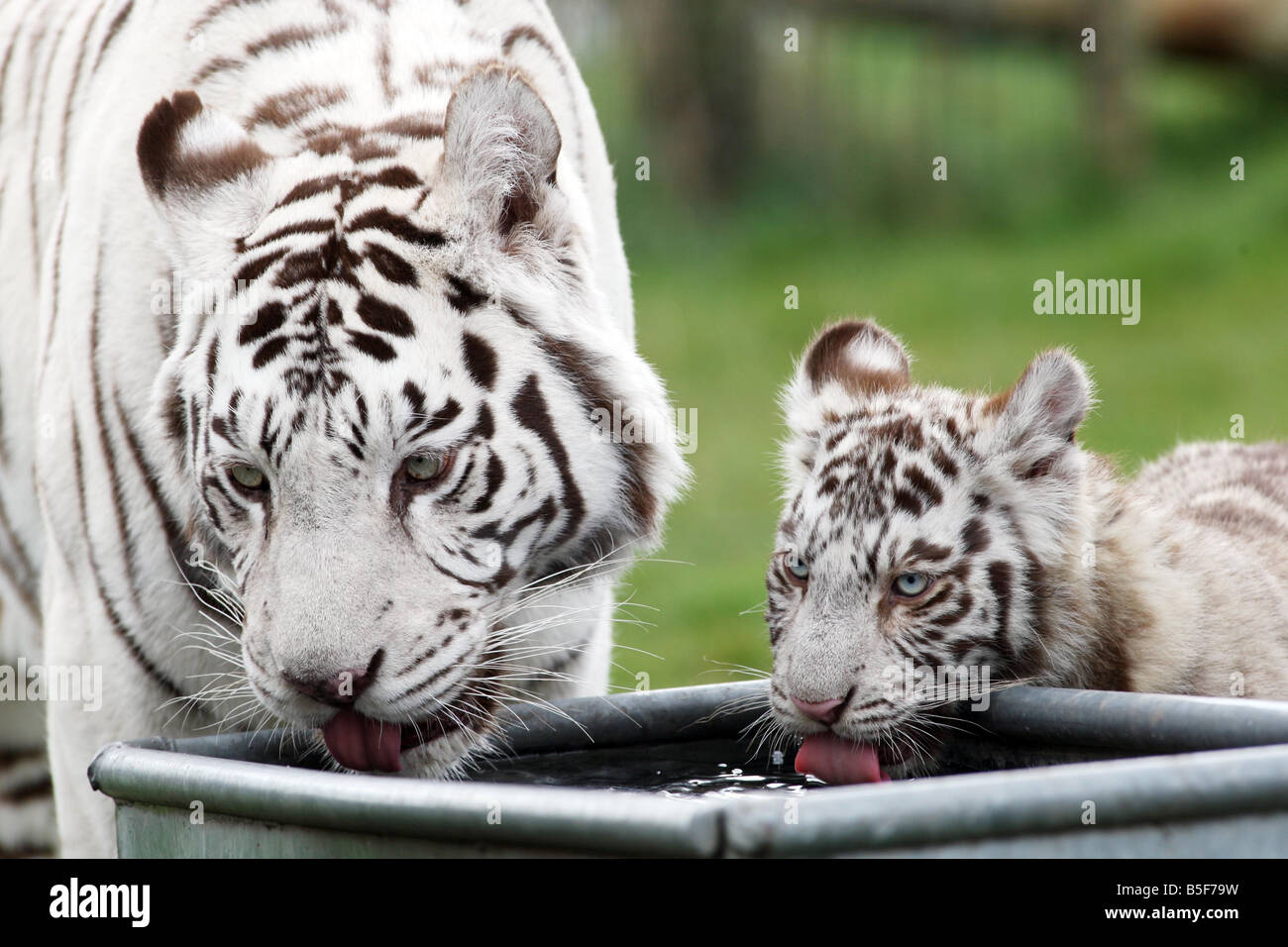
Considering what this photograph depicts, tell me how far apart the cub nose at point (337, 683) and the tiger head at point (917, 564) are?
0.72 m

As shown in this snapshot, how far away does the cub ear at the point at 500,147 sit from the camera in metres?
2.76

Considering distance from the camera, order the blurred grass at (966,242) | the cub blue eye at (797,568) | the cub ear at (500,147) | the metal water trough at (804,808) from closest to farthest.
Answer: the metal water trough at (804,808) < the cub ear at (500,147) < the cub blue eye at (797,568) < the blurred grass at (966,242)

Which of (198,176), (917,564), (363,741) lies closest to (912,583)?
(917,564)

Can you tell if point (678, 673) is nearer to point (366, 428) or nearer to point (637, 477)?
point (637, 477)

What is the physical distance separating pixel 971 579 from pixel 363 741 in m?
1.07

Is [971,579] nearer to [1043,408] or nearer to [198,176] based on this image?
[1043,408]

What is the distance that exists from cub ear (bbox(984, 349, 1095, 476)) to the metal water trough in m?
0.57

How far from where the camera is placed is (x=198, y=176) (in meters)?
2.91

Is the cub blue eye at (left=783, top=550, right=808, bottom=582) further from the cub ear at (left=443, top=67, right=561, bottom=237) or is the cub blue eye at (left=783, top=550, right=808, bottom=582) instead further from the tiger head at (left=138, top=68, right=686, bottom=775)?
the cub ear at (left=443, top=67, right=561, bottom=237)

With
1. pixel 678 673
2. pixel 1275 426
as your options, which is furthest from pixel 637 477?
pixel 1275 426

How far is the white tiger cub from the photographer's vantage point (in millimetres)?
2867

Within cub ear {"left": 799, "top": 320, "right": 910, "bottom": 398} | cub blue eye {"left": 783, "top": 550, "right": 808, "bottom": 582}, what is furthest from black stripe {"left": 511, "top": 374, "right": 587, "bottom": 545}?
cub ear {"left": 799, "top": 320, "right": 910, "bottom": 398}

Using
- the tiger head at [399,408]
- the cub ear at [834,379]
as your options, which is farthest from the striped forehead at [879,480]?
the tiger head at [399,408]

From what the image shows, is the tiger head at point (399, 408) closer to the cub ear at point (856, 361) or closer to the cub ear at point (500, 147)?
the cub ear at point (500, 147)
